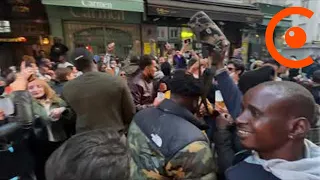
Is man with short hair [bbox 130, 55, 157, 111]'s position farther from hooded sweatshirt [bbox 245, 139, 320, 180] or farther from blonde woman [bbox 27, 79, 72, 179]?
hooded sweatshirt [bbox 245, 139, 320, 180]

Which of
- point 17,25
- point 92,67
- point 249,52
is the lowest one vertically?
point 249,52

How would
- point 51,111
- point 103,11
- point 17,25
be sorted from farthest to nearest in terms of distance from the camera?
point 103,11 < point 17,25 < point 51,111

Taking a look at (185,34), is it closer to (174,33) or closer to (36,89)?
(174,33)

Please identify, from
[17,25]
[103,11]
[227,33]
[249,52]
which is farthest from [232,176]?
[249,52]

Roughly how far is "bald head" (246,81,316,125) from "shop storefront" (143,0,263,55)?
290 inches

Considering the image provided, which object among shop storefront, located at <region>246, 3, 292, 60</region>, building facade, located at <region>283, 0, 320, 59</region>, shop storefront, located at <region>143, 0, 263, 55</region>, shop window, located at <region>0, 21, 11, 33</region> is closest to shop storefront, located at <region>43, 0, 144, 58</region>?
shop storefront, located at <region>143, 0, 263, 55</region>

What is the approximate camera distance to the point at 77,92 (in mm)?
2557

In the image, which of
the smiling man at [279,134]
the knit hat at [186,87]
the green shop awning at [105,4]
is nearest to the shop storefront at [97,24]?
the green shop awning at [105,4]

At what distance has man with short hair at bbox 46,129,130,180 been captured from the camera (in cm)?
86

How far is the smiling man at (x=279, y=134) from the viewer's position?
3.72 feet

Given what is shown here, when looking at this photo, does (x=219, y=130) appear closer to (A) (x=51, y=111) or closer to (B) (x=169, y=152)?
(B) (x=169, y=152)

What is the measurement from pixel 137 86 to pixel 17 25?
537 centimetres

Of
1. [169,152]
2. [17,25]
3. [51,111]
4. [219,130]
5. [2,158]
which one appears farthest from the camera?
[17,25]

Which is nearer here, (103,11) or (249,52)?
(103,11)
